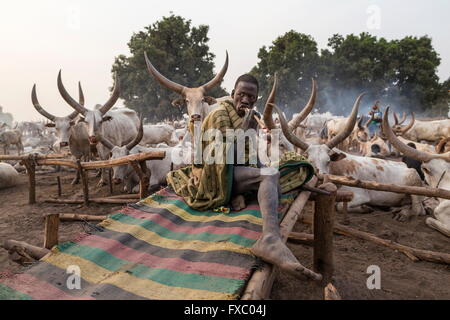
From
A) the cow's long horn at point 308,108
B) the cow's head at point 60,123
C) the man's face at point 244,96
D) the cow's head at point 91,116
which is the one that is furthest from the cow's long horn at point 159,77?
the cow's head at point 60,123

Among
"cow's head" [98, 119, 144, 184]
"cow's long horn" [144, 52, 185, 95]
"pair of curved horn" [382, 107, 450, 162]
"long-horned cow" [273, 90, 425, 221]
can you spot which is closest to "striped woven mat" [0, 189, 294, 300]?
"long-horned cow" [273, 90, 425, 221]

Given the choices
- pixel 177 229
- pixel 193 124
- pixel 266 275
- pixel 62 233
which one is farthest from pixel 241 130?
pixel 62 233

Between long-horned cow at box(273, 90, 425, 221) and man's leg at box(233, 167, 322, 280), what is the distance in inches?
78.0

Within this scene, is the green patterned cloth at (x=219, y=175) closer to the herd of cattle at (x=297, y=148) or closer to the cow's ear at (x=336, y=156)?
the herd of cattle at (x=297, y=148)

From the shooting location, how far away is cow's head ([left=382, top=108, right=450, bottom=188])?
12.6 ft

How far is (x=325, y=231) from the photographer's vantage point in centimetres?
242

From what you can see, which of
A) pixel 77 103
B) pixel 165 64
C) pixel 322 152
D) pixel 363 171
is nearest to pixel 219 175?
pixel 322 152

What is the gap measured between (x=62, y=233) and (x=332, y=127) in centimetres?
1319

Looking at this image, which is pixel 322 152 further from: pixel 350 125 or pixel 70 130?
pixel 70 130

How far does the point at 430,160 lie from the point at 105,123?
262 inches

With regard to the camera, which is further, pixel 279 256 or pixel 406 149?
pixel 406 149

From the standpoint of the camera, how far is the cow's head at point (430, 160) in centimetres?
383

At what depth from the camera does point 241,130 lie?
2559 mm
